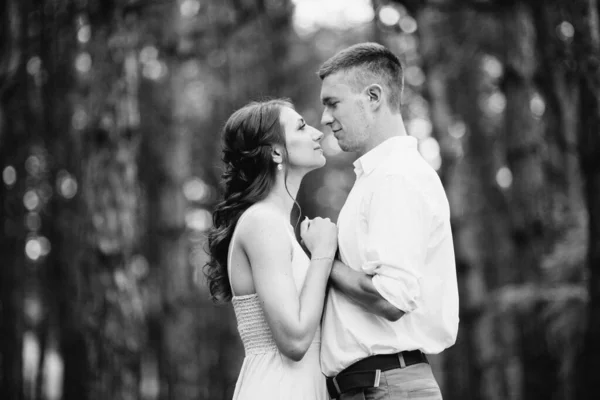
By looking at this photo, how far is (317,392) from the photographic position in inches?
161

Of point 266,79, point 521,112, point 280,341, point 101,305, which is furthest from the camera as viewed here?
point 266,79

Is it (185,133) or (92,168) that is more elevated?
(185,133)

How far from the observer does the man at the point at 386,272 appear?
12.0 ft

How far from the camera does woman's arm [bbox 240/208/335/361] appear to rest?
3.88 metres

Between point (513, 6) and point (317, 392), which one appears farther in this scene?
point (513, 6)

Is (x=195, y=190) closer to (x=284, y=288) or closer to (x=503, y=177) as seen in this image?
(x=503, y=177)

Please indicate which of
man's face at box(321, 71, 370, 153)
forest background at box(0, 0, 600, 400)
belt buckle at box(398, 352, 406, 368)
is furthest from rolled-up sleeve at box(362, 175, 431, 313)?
forest background at box(0, 0, 600, 400)

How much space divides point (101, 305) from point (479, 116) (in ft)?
50.4

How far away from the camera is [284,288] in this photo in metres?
3.93

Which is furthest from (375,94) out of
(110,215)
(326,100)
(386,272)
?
(110,215)

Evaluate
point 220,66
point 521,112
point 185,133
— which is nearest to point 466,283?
point 521,112

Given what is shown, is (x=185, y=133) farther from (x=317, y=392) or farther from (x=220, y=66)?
(x=317, y=392)

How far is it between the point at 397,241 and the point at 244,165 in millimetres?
1227

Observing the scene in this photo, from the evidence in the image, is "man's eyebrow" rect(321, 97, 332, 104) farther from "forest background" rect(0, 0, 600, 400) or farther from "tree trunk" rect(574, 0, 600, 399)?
"tree trunk" rect(574, 0, 600, 399)
